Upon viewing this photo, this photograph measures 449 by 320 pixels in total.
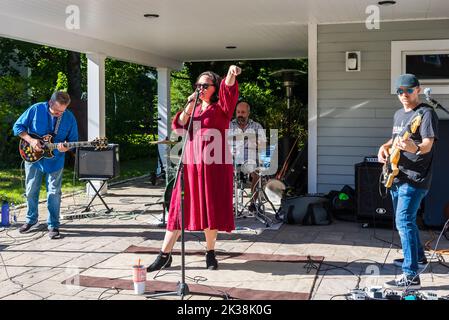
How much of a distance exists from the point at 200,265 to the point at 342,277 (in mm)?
1184

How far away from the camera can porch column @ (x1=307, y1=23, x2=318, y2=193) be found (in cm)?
755

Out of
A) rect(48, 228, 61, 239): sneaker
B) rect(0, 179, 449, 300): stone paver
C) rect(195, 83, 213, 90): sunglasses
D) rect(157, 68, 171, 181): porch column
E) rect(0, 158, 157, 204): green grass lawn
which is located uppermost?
rect(157, 68, 171, 181): porch column

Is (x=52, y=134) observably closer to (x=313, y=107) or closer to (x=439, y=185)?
(x=313, y=107)

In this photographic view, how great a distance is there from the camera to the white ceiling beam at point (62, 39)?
696 cm

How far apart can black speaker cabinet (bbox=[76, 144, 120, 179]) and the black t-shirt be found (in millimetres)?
4079

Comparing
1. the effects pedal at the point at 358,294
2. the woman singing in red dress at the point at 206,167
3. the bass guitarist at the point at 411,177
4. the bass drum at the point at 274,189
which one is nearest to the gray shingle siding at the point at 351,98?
the bass drum at the point at 274,189

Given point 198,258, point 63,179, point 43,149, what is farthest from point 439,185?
point 63,179

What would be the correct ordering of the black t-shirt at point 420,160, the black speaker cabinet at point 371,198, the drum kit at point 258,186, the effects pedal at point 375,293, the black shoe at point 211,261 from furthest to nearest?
the drum kit at point 258,186 → the black speaker cabinet at point 371,198 → the black shoe at point 211,261 → the black t-shirt at point 420,160 → the effects pedal at point 375,293

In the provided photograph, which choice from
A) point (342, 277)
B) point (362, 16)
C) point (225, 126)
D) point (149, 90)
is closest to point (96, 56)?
point (362, 16)

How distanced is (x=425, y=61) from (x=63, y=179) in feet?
23.5

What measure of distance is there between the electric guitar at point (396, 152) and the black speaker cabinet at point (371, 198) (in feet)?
7.47

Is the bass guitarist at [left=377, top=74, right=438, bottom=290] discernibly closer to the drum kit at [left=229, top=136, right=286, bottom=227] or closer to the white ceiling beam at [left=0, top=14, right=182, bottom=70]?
the drum kit at [left=229, top=136, right=286, bottom=227]

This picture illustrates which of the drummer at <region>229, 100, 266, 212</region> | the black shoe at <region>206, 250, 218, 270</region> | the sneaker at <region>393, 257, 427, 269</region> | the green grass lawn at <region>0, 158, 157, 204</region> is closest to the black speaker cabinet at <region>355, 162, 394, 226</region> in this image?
the drummer at <region>229, 100, 266, 212</region>

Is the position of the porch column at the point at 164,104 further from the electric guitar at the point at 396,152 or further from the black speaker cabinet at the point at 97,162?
the electric guitar at the point at 396,152
